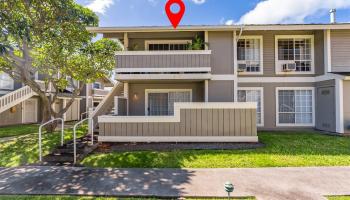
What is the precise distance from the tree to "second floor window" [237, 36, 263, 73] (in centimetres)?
886

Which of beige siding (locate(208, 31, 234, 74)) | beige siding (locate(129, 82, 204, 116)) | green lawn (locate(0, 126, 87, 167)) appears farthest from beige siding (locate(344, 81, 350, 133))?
green lawn (locate(0, 126, 87, 167))

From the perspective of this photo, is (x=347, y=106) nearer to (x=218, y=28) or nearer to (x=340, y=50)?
(x=340, y=50)

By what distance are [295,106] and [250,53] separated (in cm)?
430

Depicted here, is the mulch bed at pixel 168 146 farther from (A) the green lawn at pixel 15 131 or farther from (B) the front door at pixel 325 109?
(A) the green lawn at pixel 15 131

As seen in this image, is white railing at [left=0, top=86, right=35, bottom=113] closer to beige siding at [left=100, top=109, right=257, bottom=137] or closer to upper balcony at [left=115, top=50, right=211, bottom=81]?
beige siding at [left=100, top=109, right=257, bottom=137]

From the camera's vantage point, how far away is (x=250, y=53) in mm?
12094

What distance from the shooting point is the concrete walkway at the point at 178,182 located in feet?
15.1

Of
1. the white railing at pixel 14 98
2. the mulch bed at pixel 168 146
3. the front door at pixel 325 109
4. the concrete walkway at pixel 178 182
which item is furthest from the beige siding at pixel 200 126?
the white railing at pixel 14 98

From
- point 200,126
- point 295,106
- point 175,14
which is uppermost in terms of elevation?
point 175,14

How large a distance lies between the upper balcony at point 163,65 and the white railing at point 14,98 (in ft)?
40.2

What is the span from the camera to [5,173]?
5.95 metres

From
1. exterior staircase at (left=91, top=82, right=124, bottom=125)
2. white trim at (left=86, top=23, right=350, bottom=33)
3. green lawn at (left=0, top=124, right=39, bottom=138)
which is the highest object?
white trim at (left=86, top=23, right=350, bottom=33)

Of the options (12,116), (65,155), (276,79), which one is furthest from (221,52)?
(12,116)

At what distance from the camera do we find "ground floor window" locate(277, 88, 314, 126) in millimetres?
11742
